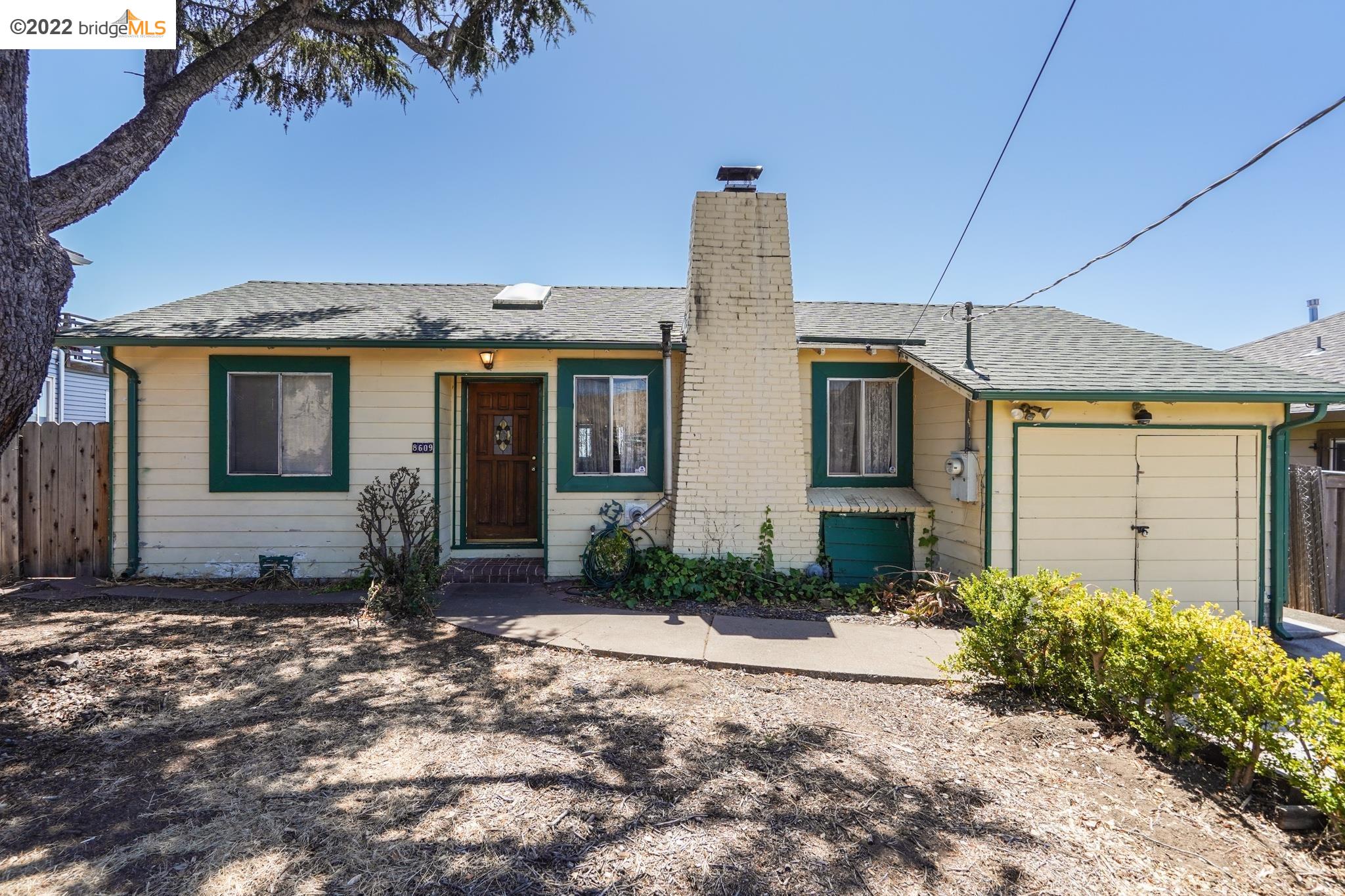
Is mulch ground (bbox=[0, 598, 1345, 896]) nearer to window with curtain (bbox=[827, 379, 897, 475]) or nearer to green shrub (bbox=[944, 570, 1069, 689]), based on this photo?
green shrub (bbox=[944, 570, 1069, 689])

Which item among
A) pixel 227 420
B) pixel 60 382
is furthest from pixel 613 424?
pixel 60 382

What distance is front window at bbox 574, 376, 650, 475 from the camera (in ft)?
23.8

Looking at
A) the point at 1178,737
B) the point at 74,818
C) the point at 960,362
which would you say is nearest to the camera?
the point at 74,818

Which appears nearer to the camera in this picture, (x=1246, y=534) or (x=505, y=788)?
(x=505, y=788)

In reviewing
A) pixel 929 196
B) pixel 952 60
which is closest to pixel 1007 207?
pixel 929 196

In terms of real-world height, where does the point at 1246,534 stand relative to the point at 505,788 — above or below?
above

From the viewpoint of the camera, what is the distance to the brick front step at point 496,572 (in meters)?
6.98

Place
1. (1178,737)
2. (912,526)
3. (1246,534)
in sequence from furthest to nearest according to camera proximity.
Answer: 1. (912,526)
2. (1246,534)
3. (1178,737)

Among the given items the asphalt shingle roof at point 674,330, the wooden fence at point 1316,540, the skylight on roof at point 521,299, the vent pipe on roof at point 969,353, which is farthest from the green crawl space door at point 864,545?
the skylight on roof at point 521,299

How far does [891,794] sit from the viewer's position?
2869mm

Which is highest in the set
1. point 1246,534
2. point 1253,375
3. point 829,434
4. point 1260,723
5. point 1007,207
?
point 1007,207

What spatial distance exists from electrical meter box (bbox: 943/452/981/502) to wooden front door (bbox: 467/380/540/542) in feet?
17.3

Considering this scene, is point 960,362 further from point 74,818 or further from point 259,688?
point 74,818

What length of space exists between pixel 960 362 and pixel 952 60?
11.1 ft
